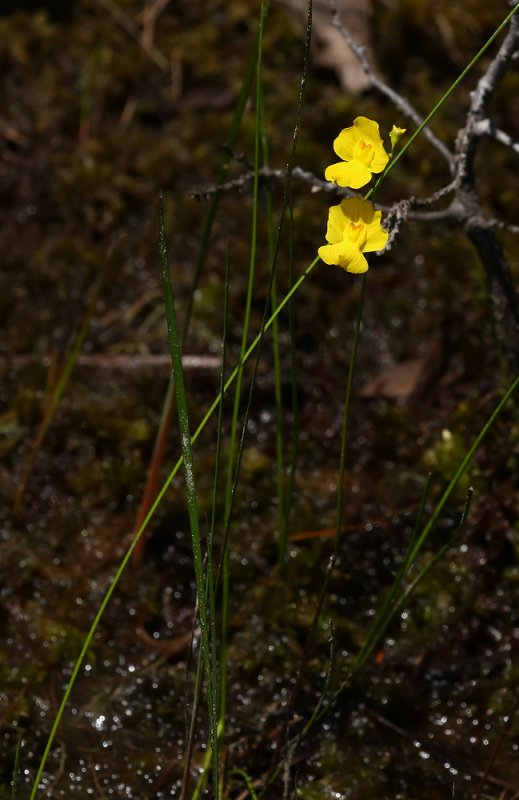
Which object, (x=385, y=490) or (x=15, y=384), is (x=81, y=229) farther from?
(x=385, y=490)

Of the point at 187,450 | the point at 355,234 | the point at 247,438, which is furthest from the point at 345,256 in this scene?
the point at 247,438

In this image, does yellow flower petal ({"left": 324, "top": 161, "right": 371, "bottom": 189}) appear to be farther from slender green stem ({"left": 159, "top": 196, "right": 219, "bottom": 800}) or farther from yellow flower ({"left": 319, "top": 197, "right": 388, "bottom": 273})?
slender green stem ({"left": 159, "top": 196, "right": 219, "bottom": 800})

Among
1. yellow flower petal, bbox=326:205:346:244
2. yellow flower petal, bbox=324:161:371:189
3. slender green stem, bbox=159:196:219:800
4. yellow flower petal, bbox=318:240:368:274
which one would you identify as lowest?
slender green stem, bbox=159:196:219:800

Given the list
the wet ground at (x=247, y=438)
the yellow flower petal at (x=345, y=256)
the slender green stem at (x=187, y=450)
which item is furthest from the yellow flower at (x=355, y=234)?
the wet ground at (x=247, y=438)

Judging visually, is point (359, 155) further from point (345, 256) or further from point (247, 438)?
point (247, 438)

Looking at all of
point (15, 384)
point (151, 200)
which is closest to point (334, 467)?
point (15, 384)

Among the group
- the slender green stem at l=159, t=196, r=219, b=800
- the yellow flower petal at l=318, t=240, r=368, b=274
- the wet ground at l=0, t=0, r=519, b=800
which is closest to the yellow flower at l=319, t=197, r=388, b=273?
the yellow flower petal at l=318, t=240, r=368, b=274

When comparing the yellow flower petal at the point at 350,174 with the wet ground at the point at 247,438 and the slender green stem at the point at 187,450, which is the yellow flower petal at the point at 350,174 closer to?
the slender green stem at the point at 187,450
